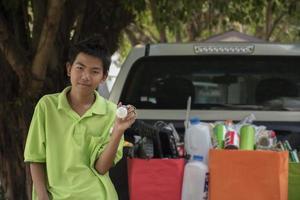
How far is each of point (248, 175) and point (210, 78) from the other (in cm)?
155

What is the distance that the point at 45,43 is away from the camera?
4910 mm

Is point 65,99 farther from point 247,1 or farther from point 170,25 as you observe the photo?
point 170,25

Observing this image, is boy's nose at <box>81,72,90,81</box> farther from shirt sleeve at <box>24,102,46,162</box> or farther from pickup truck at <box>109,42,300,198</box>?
pickup truck at <box>109,42,300,198</box>

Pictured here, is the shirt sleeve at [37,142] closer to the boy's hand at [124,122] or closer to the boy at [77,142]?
the boy at [77,142]

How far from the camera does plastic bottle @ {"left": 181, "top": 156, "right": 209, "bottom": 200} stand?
10.2 ft

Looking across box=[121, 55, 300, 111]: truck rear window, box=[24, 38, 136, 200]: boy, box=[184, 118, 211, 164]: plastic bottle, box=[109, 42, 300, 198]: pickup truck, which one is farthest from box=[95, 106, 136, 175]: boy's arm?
box=[121, 55, 300, 111]: truck rear window

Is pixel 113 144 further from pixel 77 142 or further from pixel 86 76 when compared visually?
pixel 86 76

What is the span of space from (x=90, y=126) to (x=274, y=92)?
1793 millimetres

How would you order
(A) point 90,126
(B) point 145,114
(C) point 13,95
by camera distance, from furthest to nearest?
(C) point 13,95
(B) point 145,114
(A) point 90,126

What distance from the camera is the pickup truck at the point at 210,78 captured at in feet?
14.1

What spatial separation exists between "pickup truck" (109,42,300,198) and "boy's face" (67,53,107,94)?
129 centimetres

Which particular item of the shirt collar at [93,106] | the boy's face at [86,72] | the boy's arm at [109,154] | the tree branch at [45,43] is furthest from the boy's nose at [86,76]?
the tree branch at [45,43]

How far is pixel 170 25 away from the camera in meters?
9.68

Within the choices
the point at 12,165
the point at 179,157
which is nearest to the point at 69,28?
the point at 12,165
